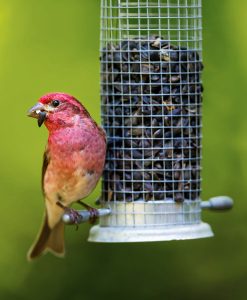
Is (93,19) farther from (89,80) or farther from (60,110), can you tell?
(60,110)

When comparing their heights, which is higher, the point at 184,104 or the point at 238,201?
the point at 184,104

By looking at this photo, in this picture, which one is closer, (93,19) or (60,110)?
(60,110)

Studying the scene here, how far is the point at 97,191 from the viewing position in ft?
40.2

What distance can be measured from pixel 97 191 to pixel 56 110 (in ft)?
5.94

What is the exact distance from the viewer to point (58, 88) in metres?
12.3

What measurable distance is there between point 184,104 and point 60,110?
90 centimetres

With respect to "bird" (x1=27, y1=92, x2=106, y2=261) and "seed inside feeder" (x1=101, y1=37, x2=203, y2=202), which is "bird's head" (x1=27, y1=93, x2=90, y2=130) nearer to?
"bird" (x1=27, y1=92, x2=106, y2=261)

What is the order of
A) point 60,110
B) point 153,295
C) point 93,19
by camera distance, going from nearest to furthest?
1. point 60,110
2. point 93,19
3. point 153,295

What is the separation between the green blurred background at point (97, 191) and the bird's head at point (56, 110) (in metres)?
1.70

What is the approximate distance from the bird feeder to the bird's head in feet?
0.99

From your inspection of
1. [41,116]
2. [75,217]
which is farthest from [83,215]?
[41,116]

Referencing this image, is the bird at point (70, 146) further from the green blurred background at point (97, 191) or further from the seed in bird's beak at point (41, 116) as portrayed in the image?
the green blurred background at point (97, 191)

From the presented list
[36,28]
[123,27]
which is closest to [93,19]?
[36,28]

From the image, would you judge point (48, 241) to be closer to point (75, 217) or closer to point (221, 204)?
point (75, 217)
